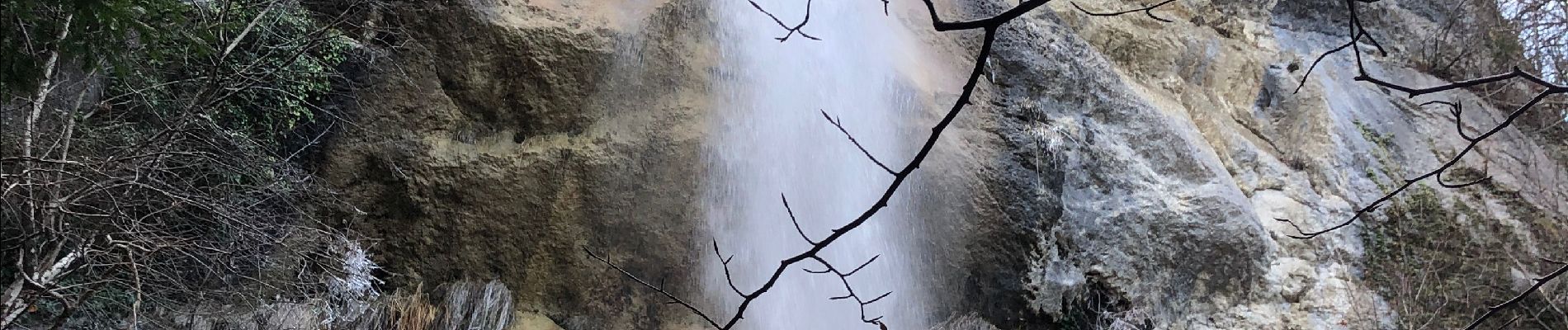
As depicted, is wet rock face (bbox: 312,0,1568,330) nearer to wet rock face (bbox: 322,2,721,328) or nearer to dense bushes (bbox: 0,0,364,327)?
wet rock face (bbox: 322,2,721,328)

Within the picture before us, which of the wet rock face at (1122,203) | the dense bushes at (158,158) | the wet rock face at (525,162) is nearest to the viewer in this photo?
the dense bushes at (158,158)

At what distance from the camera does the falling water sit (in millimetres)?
6508

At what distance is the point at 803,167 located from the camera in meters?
6.77

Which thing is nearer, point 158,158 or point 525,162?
point 158,158

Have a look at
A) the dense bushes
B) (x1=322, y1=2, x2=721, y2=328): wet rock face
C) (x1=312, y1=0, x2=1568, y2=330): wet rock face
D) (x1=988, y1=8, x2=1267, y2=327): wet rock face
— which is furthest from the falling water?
the dense bushes

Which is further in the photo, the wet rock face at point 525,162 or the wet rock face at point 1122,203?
the wet rock face at point 1122,203

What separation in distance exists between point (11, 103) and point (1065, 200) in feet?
19.3

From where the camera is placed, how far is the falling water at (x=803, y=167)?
6508 mm

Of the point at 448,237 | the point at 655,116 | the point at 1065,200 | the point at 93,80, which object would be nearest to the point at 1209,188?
the point at 1065,200

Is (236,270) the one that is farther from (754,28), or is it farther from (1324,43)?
(1324,43)

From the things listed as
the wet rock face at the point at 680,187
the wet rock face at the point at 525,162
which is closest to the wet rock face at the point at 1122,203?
the wet rock face at the point at 680,187

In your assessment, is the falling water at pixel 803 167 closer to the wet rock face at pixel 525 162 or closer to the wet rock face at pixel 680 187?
the wet rock face at pixel 680 187

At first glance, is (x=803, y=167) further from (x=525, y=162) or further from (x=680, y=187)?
(x=525, y=162)

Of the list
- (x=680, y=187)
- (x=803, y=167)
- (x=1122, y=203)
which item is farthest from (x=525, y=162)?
(x=1122, y=203)
